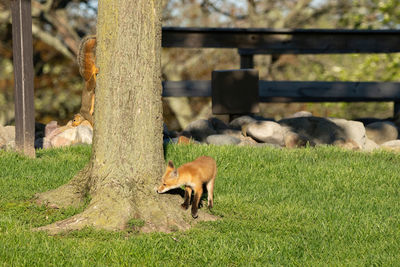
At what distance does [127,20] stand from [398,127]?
8270 millimetres

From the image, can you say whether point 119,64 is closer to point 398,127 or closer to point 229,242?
point 229,242

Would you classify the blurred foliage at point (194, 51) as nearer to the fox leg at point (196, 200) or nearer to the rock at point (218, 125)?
the rock at point (218, 125)

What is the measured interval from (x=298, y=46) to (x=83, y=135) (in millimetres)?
4778

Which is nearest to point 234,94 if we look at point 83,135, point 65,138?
point 83,135

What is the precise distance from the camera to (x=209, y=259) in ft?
15.7

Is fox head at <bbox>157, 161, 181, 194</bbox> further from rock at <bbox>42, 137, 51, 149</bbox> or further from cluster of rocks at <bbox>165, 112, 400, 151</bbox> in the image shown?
rock at <bbox>42, 137, 51, 149</bbox>

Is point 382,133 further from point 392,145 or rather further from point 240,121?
point 240,121

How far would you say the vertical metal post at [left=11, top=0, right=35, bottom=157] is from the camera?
28.8 ft

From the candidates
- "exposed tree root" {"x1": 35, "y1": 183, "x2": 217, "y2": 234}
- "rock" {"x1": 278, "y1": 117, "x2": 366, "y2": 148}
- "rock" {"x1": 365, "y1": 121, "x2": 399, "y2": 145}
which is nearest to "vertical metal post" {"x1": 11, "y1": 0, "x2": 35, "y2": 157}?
"exposed tree root" {"x1": 35, "y1": 183, "x2": 217, "y2": 234}

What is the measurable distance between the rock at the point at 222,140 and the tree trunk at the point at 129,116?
4174mm

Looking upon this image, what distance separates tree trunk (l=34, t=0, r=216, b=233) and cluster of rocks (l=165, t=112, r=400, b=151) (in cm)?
415

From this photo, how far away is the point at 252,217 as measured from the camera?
19.5ft

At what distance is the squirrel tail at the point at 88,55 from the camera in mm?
10508

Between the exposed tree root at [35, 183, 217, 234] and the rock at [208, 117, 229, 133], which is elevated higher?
the rock at [208, 117, 229, 133]
